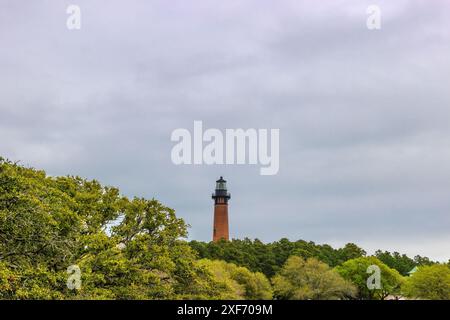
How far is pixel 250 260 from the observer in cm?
11781

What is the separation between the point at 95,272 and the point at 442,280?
245 feet

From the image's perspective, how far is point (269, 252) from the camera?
125 meters

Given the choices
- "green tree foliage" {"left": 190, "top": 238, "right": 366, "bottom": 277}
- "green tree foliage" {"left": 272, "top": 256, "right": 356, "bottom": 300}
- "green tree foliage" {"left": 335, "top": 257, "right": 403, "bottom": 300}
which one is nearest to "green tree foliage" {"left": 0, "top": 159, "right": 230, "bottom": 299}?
"green tree foliage" {"left": 272, "top": 256, "right": 356, "bottom": 300}

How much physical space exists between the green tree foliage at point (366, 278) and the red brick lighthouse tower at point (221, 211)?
26221mm

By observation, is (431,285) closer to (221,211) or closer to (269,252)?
(269,252)

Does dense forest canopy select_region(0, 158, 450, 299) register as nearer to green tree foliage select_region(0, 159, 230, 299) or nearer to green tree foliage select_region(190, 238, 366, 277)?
green tree foliage select_region(0, 159, 230, 299)

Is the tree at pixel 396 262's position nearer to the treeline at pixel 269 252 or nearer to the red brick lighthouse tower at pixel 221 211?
the treeline at pixel 269 252

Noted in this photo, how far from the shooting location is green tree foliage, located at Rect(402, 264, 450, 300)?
10012cm

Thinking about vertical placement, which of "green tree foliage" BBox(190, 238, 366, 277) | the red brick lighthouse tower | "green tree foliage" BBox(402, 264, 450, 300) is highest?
the red brick lighthouse tower

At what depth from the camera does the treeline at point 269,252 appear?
116562mm

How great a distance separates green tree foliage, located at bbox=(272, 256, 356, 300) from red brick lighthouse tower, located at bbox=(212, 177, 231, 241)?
2531 cm

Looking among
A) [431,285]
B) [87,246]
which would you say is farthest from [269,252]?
[87,246]

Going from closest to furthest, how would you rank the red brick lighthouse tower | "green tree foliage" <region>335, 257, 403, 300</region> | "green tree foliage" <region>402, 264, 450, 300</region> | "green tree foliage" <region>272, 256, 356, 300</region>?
"green tree foliage" <region>272, 256, 356, 300</region>
"green tree foliage" <region>402, 264, 450, 300</region>
"green tree foliage" <region>335, 257, 403, 300</region>
the red brick lighthouse tower
